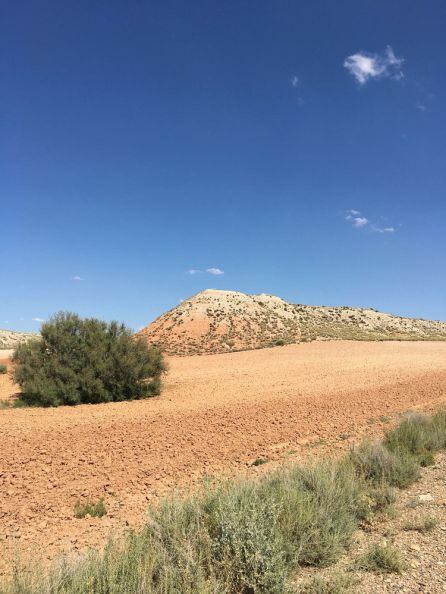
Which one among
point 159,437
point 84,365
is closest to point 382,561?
point 159,437

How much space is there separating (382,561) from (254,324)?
172 feet

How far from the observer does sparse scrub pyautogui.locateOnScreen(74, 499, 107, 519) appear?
713cm

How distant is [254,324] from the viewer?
189ft

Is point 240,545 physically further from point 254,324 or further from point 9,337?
point 9,337

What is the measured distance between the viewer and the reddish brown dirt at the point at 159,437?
719 centimetres

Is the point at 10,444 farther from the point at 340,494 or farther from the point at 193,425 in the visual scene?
the point at 340,494

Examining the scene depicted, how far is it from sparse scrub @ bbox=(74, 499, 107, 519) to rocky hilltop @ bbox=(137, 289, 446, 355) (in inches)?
1369

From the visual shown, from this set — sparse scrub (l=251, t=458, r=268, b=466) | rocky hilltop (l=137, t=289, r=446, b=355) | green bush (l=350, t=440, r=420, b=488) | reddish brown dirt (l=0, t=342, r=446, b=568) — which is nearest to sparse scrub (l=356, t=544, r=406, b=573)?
green bush (l=350, t=440, r=420, b=488)

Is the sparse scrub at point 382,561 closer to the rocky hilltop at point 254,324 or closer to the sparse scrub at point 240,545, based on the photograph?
the sparse scrub at point 240,545

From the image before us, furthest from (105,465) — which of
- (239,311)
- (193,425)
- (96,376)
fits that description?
(239,311)

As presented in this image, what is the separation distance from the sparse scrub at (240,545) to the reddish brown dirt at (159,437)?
164 cm

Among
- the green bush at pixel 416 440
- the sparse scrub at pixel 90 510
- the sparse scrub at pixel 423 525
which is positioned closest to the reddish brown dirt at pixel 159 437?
the sparse scrub at pixel 90 510

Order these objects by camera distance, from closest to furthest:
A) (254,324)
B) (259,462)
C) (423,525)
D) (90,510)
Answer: (423,525) < (90,510) < (259,462) < (254,324)

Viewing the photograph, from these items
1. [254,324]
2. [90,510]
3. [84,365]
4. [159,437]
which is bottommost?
[90,510]
